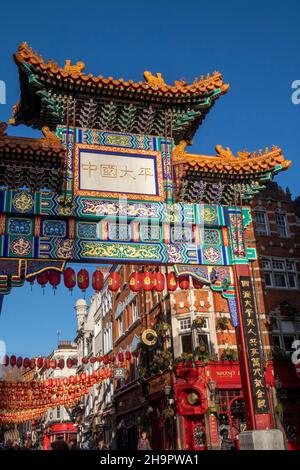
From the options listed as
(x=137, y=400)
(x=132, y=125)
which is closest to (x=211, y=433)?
(x=137, y=400)

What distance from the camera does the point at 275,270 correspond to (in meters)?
26.0

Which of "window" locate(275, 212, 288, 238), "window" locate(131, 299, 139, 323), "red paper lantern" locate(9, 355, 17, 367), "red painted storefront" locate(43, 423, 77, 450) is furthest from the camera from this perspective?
"red painted storefront" locate(43, 423, 77, 450)

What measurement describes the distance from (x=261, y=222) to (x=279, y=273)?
9.96 ft

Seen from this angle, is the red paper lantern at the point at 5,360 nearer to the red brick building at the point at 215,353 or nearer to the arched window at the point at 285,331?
the red brick building at the point at 215,353

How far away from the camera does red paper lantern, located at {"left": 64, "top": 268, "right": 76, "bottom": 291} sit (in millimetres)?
12359

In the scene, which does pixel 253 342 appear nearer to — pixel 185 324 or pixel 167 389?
pixel 167 389

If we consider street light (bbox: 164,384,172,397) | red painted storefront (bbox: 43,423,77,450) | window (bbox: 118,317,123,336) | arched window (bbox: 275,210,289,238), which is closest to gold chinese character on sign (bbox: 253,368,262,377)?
street light (bbox: 164,384,172,397)

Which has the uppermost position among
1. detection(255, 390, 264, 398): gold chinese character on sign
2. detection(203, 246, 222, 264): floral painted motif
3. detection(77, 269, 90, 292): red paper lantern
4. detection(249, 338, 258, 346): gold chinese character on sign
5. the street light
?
detection(203, 246, 222, 264): floral painted motif

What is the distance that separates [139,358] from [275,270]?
31.1 ft

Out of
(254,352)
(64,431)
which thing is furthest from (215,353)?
(64,431)

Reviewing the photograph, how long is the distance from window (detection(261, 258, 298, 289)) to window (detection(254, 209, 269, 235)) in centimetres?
166

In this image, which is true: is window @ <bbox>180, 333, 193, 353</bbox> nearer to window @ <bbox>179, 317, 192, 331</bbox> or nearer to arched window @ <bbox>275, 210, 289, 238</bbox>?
window @ <bbox>179, 317, 192, 331</bbox>

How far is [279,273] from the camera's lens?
85.8ft
